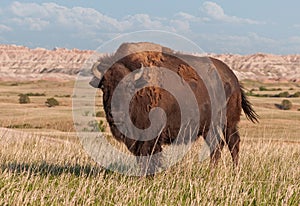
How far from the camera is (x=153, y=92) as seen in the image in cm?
756

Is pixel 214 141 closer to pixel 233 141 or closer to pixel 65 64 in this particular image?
pixel 233 141

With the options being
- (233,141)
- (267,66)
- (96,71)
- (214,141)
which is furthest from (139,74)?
(267,66)

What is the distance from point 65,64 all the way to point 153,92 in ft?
465

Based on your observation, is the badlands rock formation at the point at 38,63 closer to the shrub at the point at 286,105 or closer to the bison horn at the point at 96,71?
the shrub at the point at 286,105

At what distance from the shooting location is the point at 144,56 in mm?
7711

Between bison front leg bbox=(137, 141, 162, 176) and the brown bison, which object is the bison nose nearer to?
the brown bison

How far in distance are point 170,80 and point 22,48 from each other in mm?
181479

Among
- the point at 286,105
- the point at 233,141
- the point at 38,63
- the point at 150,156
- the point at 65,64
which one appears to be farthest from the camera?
the point at 38,63

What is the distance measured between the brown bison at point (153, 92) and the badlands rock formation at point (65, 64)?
10695 centimetres

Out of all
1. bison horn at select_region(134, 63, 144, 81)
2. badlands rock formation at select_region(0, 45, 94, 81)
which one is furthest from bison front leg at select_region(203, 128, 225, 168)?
badlands rock formation at select_region(0, 45, 94, 81)

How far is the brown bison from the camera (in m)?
7.40

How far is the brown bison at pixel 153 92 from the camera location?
740 cm

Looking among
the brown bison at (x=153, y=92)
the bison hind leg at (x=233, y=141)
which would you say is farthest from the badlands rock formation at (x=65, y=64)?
the brown bison at (x=153, y=92)

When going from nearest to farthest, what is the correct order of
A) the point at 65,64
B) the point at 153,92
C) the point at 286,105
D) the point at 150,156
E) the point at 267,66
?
1. the point at 150,156
2. the point at 153,92
3. the point at 286,105
4. the point at 65,64
5. the point at 267,66
